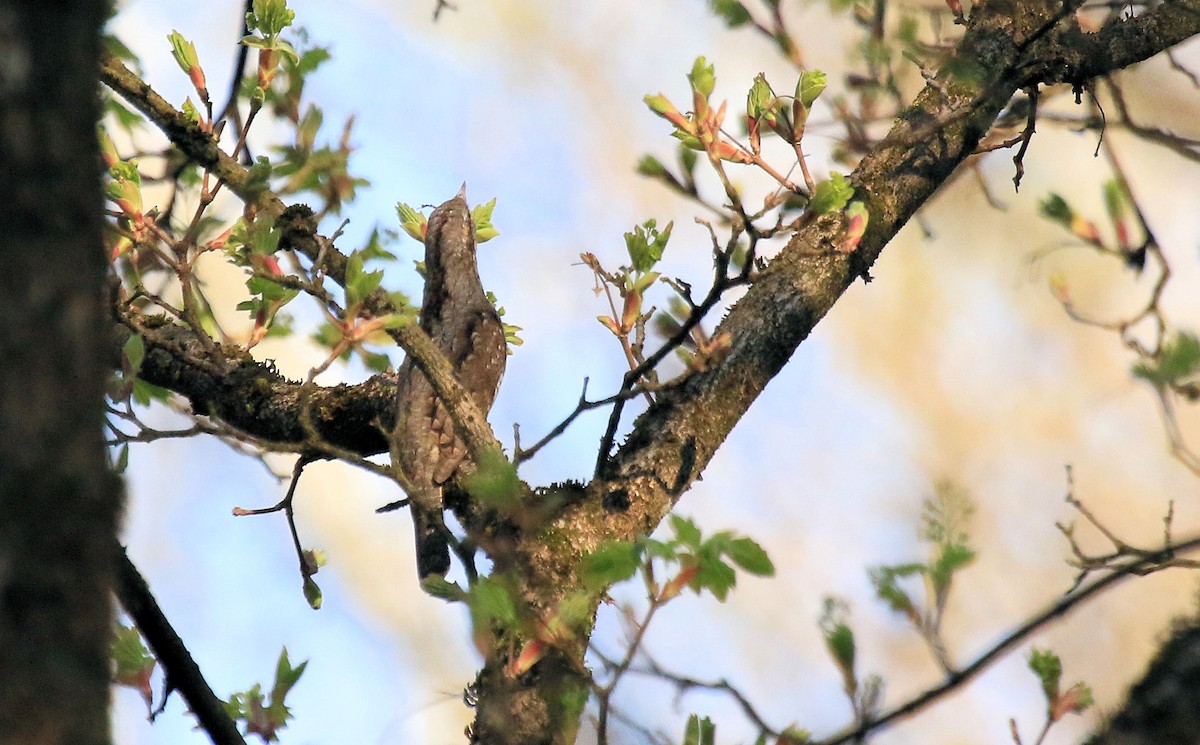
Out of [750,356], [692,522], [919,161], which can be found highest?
[919,161]

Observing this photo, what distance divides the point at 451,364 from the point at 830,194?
77.2 inches

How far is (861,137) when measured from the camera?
2598 millimetres

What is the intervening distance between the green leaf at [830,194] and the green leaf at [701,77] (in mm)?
347

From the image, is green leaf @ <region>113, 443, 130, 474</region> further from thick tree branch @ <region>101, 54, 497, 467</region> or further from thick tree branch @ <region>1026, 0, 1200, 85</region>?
thick tree branch @ <region>1026, 0, 1200, 85</region>

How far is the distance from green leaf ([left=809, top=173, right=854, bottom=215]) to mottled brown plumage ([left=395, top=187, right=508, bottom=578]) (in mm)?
936

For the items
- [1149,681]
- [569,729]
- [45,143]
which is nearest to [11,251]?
[45,143]

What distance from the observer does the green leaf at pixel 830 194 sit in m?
2.21

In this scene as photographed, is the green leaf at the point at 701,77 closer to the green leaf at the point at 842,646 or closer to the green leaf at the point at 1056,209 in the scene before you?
the green leaf at the point at 1056,209

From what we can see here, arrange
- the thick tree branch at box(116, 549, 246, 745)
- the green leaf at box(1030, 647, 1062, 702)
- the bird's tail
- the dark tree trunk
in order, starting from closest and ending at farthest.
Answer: the dark tree trunk → the green leaf at box(1030, 647, 1062, 702) → the thick tree branch at box(116, 549, 246, 745) → the bird's tail

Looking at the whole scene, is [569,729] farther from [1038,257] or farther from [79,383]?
[1038,257]

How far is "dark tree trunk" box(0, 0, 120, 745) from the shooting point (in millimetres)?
895

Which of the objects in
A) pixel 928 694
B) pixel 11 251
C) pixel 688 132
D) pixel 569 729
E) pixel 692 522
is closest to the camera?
pixel 11 251

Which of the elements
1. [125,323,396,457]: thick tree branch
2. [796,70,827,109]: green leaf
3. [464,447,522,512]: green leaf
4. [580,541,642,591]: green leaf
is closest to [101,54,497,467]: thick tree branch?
[125,323,396,457]: thick tree branch

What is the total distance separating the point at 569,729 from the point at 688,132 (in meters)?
1.31
